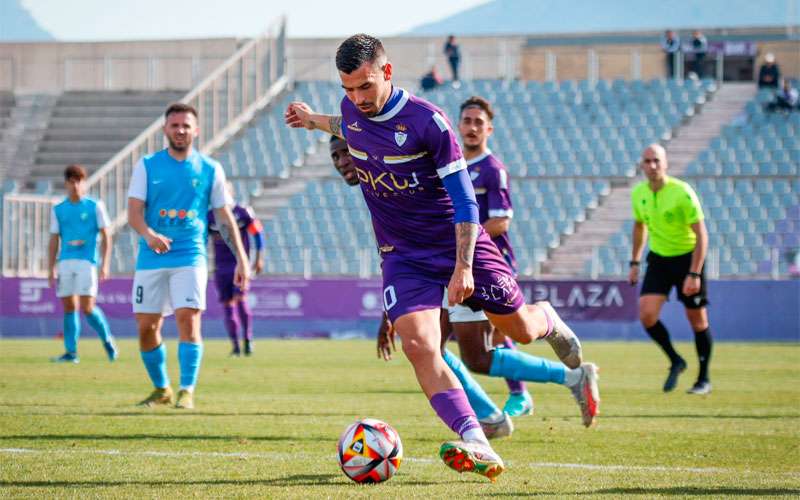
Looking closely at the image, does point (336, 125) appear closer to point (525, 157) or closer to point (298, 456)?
point (298, 456)

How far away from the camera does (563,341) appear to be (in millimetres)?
7836

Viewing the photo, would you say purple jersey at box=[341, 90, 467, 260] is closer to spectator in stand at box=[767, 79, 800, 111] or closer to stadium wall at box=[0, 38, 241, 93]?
spectator in stand at box=[767, 79, 800, 111]

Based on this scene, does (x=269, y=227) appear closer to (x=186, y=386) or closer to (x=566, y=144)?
(x=566, y=144)

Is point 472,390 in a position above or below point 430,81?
below

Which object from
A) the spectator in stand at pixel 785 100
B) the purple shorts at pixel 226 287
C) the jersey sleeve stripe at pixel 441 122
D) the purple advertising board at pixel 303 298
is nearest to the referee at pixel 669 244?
the jersey sleeve stripe at pixel 441 122

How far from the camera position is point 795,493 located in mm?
6008

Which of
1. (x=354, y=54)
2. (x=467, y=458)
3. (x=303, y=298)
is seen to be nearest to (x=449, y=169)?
(x=354, y=54)

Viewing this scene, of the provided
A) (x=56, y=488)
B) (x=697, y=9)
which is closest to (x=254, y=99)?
(x=56, y=488)

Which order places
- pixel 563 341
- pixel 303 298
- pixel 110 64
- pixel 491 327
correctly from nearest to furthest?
pixel 563 341
pixel 491 327
pixel 303 298
pixel 110 64

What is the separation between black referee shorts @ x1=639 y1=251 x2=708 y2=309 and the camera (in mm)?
12375

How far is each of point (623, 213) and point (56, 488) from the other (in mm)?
24631

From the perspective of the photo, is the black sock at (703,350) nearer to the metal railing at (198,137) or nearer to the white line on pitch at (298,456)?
the white line on pitch at (298,456)

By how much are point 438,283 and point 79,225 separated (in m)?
10.7

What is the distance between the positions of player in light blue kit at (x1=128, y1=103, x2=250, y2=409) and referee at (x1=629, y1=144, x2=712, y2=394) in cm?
422
